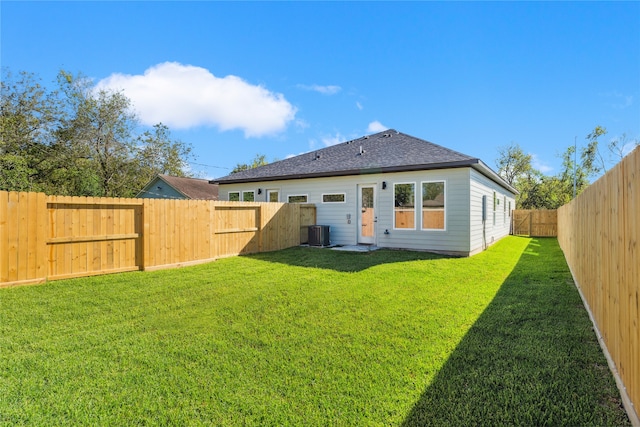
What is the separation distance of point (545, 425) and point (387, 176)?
8.89 metres

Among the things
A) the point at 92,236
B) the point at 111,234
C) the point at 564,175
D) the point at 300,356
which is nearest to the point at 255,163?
the point at 564,175

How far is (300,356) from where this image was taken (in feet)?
9.62

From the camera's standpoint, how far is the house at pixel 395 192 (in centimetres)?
941

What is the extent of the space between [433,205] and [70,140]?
935 inches

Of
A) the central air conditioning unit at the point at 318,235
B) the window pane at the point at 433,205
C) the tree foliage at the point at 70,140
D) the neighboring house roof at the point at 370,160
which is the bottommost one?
the central air conditioning unit at the point at 318,235

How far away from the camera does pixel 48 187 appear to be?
20062 millimetres

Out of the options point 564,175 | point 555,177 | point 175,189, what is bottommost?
point 175,189

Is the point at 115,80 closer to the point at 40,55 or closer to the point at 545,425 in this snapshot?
the point at 40,55

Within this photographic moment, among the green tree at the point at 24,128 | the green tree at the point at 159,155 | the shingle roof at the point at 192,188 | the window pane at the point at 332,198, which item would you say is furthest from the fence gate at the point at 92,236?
the green tree at the point at 159,155

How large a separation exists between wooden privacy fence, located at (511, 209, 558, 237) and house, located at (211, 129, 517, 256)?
6.67 meters

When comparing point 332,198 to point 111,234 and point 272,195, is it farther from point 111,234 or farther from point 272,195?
point 111,234

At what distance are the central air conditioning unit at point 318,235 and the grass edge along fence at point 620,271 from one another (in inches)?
316

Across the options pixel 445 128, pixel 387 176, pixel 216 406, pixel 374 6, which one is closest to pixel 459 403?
pixel 216 406

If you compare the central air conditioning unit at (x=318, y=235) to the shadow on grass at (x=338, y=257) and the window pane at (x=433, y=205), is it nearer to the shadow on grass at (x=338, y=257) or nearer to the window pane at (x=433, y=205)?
the shadow on grass at (x=338, y=257)
